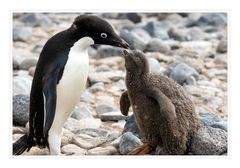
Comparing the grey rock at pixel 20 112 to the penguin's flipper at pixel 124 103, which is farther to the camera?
the grey rock at pixel 20 112

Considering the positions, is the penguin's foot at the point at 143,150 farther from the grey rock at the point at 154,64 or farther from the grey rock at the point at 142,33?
the grey rock at the point at 142,33

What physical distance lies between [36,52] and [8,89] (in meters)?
2.82

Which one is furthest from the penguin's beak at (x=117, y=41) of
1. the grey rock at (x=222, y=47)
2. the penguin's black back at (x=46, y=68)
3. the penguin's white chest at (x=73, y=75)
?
the grey rock at (x=222, y=47)

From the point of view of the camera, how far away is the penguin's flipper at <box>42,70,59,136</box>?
4055mm

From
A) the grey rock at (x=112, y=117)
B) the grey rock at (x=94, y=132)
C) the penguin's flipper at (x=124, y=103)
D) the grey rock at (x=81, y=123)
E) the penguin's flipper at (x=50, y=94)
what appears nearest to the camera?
the penguin's flipper at (x=50, y=94)

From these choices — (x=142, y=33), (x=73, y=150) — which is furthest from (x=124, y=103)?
(x=142, y=33)

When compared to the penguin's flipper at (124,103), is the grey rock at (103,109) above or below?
below

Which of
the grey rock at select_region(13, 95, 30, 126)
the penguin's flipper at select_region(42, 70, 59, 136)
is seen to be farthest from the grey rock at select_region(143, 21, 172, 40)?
the penguin's flipper at select_region(42, 70, 59, 136)

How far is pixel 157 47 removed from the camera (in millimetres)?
7191

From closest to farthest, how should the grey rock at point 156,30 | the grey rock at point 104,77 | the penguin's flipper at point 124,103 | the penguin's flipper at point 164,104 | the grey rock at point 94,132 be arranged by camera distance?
the penguin's flipper at point 164,104 < the penguin's flipper at point 124,103 < the grey rock at point 94,132 < the grey rock at point 104,77 < the grey rock at point 156,30

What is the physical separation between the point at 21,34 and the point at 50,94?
12.6 feet

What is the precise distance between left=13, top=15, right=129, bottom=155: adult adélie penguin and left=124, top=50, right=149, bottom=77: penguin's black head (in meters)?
0.13

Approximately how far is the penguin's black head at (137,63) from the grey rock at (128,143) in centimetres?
41

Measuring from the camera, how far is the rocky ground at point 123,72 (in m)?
4.46
